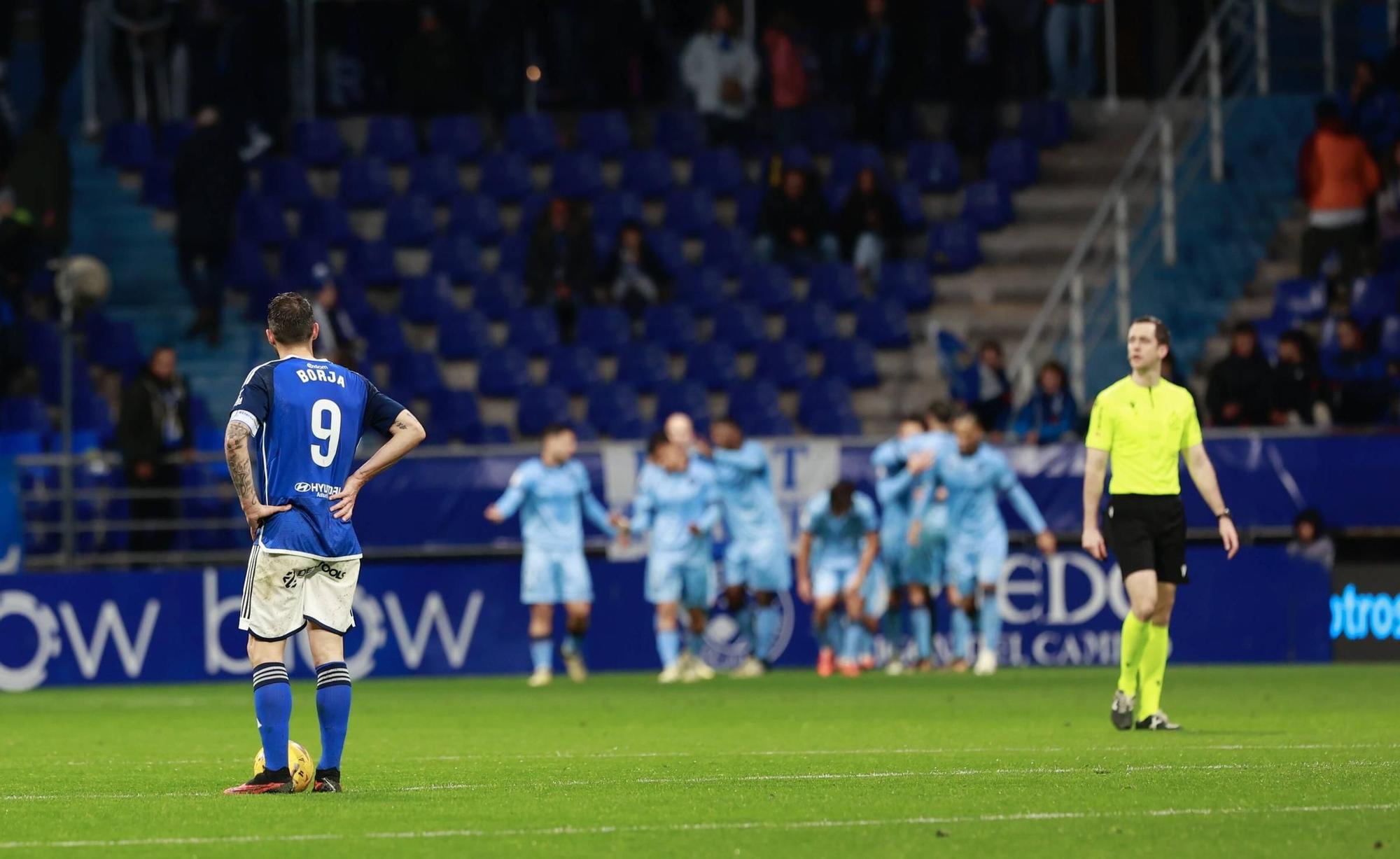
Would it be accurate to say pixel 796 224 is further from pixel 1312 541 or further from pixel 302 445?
pixel 302 445

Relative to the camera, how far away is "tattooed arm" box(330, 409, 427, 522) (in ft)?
32.7

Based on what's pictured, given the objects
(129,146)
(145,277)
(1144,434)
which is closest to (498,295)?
(145,277)

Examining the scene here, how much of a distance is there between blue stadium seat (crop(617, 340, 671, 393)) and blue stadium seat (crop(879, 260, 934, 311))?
264cm

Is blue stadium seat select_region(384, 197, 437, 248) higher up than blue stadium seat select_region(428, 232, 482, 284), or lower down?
higher up

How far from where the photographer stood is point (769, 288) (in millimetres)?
26219

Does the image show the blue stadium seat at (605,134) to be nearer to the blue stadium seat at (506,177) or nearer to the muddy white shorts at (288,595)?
the blue stadium seat at (506,177)

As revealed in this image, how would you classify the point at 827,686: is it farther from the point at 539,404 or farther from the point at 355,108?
the point at 355,108

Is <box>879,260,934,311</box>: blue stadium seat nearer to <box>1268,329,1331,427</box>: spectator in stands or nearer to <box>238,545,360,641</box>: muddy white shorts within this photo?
<box>1268,329,1331,427</box>: spectator in stands

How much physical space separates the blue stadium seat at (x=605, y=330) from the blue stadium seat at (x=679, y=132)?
2.97m

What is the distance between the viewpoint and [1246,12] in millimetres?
27594

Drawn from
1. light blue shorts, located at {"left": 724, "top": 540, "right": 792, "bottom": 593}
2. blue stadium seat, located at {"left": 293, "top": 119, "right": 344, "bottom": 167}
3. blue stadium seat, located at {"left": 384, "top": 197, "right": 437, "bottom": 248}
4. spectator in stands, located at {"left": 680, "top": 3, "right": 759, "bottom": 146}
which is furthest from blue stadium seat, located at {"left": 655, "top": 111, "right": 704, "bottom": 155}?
light blue shorts, located at {"left": 724, "top": 540, "right": 792, "bottom": 593}

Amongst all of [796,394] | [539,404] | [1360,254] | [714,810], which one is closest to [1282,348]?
[1360,254]

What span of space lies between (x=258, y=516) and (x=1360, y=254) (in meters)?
16.8

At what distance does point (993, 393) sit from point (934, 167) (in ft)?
15.4
